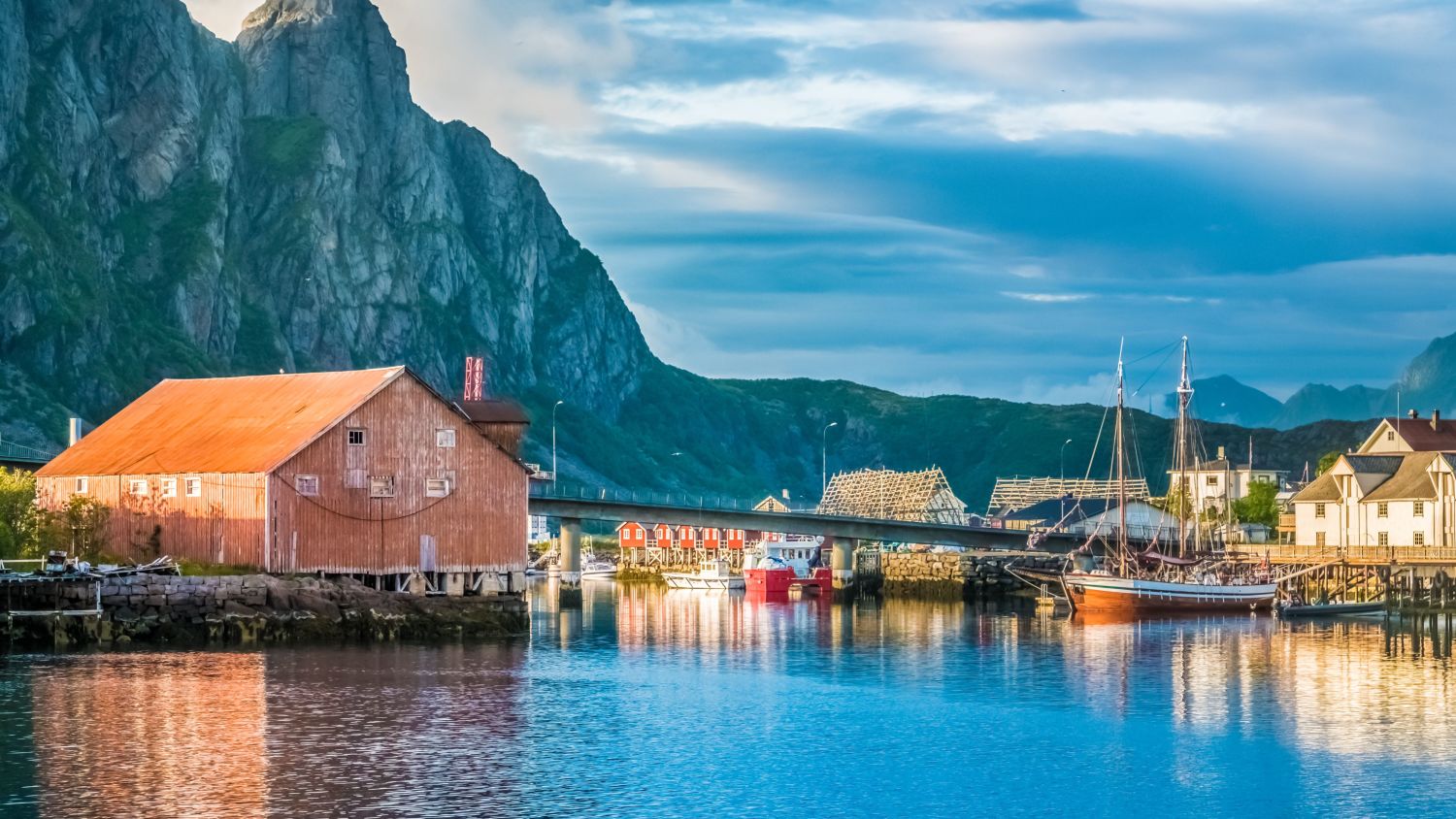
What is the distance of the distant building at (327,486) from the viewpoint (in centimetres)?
8269

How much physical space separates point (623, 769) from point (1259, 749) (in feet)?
61.7

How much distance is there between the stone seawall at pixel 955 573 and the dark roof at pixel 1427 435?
1135 inches

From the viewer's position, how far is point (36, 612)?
7594cm

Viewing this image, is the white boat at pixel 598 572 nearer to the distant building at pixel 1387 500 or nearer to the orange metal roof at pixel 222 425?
the distant building at pixel 1387 500

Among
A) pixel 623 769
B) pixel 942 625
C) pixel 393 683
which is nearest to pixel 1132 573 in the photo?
pixel 942 625

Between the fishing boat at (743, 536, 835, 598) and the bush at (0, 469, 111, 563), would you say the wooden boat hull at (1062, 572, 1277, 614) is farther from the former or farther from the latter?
the bush at (0, 469, 111, 563)

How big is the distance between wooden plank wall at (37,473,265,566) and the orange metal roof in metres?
0.63

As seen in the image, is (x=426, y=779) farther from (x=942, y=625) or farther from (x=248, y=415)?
(x=942, y=625)

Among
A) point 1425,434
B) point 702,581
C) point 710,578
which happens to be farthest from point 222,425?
point 1425,434

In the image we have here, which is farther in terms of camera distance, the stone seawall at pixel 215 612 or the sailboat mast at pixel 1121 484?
the sailboat mast at pixel 1121 484

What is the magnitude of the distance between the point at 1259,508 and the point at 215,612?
128 meters

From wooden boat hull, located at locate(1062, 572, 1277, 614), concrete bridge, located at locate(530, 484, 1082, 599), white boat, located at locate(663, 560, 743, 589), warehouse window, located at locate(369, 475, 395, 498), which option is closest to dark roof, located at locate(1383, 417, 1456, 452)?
concrete bridge, located at locate(530, 484, 1082, 599)

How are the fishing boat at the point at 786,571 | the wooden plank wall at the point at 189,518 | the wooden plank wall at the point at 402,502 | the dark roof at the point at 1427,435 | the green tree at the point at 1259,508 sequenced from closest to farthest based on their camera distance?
1. the wooden plank wall at the point at 189,518
2. the wooden plank wall at the point at 402,502
3. the dark roof at the point at 1427,435
4. the fishing boat at the point at 786,571
5. the green tree at the point at 1259,508

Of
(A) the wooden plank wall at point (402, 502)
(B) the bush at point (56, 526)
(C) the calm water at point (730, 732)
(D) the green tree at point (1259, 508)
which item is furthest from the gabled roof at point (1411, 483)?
(B) the bush at point (56, 526)
